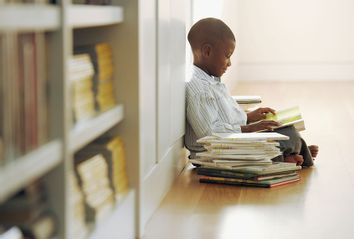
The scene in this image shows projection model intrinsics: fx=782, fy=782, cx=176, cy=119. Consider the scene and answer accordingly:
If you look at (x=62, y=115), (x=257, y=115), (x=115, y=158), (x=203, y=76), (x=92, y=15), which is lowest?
(x=257, y=115)

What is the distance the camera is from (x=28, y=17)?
1.31 m

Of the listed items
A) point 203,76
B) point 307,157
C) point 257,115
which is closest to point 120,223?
point 203,76

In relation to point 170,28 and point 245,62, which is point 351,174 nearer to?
point 170,28

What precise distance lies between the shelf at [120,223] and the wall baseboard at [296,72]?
4.83 metres

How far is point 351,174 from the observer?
309 cm

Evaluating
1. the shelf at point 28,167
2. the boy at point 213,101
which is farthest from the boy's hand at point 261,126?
the shelf at point 28,167

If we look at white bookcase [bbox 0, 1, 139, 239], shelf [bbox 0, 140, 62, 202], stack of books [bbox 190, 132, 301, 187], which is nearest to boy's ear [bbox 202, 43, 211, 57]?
stack of books [bbox 190, 132, 301, 187]

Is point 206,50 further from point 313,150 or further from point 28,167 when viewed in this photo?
point 28,167

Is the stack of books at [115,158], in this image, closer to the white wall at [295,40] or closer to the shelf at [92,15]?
the shelf at [92,15]

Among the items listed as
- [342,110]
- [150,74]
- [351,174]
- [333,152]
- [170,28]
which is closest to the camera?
[150,74]

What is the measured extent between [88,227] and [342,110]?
3365mm

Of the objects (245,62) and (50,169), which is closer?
(50,169)

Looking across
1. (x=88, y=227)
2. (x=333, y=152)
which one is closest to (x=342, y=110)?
(x=333, y=152)

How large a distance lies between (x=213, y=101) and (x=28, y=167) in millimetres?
1833
